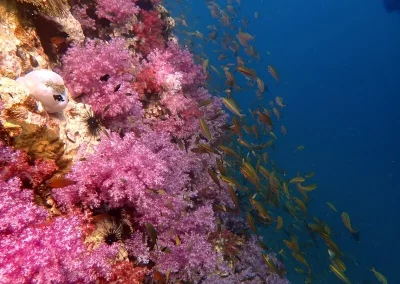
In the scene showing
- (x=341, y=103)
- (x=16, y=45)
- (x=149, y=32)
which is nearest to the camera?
(x=16, y=45)

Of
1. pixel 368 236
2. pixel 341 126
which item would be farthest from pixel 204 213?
pixel 341 126

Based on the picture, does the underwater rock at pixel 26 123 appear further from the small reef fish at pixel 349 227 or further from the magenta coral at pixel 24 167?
the small reef fish at pixel 349 227

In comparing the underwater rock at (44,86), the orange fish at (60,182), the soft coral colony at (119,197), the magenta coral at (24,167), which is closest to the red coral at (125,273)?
the soft coral colony at (119,197)

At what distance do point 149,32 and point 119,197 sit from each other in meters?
4.44

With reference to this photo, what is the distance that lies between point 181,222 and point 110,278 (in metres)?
1.27

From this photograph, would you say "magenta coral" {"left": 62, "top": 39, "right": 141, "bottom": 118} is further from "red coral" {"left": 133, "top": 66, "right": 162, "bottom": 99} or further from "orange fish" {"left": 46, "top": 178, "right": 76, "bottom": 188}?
"orange fish" {"left": 46, "top": 178, "right": 76, "bottom": 188}

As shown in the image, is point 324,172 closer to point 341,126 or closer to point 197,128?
point 341,126

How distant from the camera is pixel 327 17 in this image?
136 m

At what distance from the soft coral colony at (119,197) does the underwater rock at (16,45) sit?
475 millimetres

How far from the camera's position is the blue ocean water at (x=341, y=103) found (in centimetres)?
3444

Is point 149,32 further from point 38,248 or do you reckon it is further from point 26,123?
point 38,248

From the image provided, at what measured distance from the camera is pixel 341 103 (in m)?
96.2

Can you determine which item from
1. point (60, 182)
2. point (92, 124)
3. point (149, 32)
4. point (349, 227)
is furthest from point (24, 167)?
point (349, 227)

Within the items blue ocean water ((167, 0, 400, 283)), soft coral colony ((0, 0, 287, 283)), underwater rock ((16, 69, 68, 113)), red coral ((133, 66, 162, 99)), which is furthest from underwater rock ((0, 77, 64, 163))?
blue ocean water ((167, 0, 400, 283))
